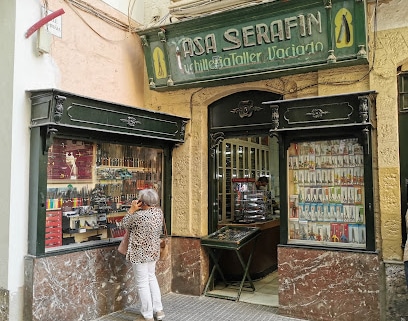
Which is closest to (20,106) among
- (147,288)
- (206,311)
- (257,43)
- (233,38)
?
(147,288)

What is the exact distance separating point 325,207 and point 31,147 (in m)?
3.83

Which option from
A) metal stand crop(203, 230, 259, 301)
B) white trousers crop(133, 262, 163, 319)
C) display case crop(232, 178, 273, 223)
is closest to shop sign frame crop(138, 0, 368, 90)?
display case crop(232, 178, 273, 223)

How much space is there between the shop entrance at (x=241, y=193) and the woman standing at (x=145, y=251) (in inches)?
63.7

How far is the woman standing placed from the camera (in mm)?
4754

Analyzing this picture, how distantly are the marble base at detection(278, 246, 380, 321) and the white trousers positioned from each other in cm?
166

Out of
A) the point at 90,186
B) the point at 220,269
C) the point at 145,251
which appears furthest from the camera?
the point at 220,269

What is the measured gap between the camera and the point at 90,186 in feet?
17.5

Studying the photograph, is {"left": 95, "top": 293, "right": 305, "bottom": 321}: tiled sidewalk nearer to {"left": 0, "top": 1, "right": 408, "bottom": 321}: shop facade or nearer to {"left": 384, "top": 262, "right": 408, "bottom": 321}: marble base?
{"left": 0, "top": 1, "right": 408, "bottom": 321}: shop facade

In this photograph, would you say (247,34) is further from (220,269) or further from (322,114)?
(220,269)

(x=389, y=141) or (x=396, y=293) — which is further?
(x=389, y=141)

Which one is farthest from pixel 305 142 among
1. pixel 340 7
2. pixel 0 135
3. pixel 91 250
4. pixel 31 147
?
pixel 0 135

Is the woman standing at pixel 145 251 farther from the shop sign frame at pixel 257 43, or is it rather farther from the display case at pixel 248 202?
the display case at pixel 248 202

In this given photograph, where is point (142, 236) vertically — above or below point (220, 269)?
above

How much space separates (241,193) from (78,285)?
3605 mm
